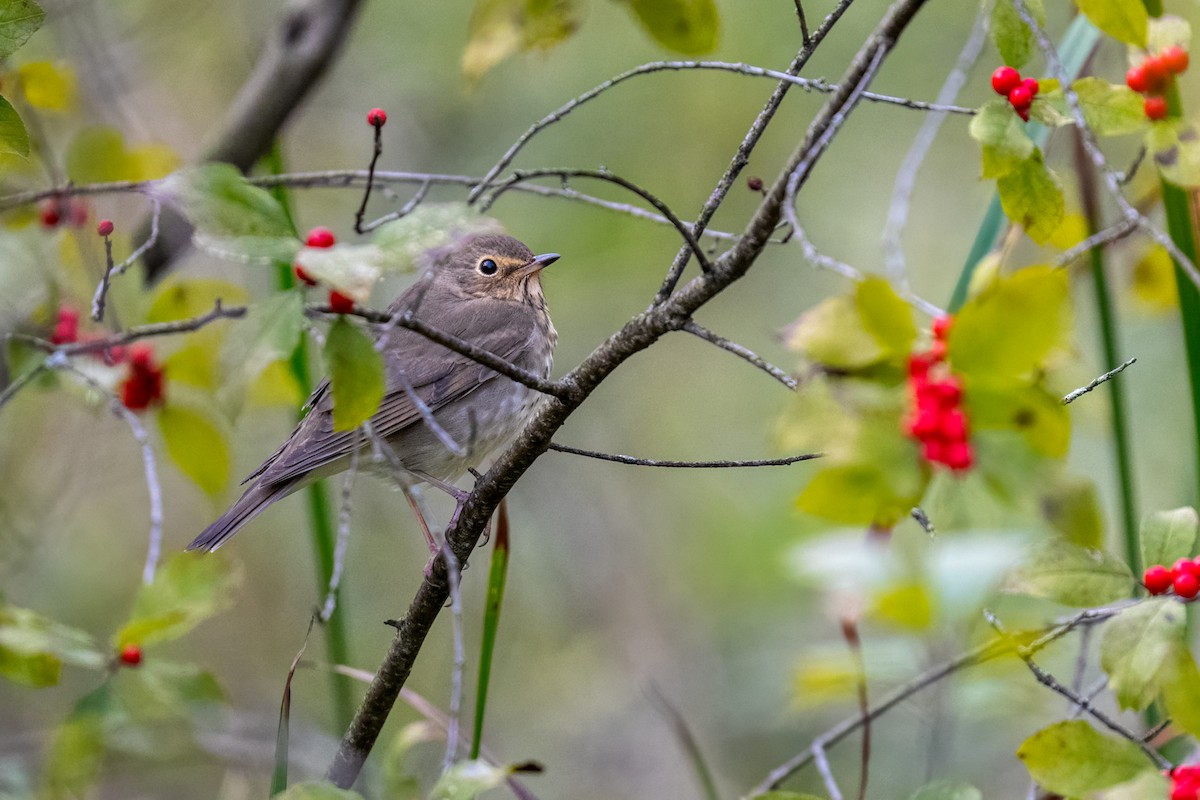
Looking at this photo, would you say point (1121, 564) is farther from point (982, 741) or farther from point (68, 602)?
point (68, 602)

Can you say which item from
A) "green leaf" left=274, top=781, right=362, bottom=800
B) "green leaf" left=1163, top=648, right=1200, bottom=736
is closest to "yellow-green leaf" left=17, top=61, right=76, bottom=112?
"green leaf" left=274, top=781, right=362, bottom=800

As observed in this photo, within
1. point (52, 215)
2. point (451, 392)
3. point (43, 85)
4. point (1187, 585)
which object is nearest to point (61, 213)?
point (52, 215)

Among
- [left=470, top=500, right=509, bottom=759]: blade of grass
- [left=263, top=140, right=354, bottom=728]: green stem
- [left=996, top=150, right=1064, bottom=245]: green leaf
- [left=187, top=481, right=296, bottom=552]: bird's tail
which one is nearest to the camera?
[left=996, top=150, right=1064, bottom=245]: green leaf

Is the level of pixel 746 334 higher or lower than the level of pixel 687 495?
higher

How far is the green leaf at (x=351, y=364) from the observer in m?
1.56

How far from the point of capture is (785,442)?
1.29 metres

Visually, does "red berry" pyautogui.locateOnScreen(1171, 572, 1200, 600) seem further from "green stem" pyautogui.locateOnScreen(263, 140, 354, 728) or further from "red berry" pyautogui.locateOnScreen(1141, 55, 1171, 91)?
"green stem" pyautogui.locateOnScreen(263, 140, 354, 728)

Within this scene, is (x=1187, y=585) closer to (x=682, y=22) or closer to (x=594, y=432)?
(x=682, y=22)

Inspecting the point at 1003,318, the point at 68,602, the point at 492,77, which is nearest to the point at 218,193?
the point at 1003,318

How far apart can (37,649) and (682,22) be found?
5.79 feet

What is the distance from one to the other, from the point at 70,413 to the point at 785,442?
5.44 meters

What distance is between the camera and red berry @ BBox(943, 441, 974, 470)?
126 centimetres

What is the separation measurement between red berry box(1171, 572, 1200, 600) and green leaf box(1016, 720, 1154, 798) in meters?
0.27

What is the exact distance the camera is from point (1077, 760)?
A: 5.42ft
